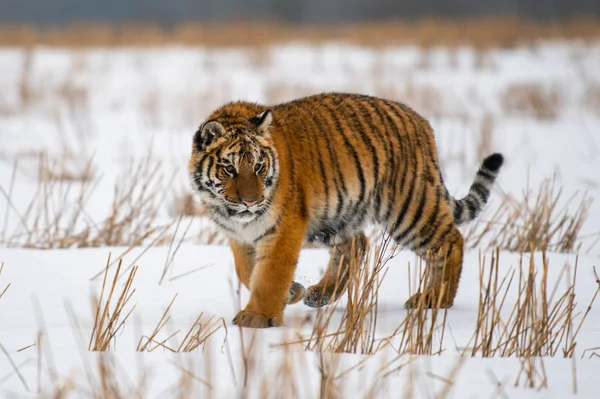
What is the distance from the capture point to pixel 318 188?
404 centimetres

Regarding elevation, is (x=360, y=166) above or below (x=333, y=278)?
above

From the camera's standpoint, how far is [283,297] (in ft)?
12.3

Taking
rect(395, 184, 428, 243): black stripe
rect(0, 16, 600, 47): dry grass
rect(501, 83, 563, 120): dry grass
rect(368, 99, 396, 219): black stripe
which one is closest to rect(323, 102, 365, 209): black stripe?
rect(368, 99, 396, 219): black stripe

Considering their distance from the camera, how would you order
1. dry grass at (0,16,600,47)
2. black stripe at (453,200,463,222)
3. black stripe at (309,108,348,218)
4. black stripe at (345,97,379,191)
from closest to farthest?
black stripe at (309,108,348,218), black stripe at (345,97,379,191), black stripe at (453,200,463,222), dry grass at (0,16,600,47)

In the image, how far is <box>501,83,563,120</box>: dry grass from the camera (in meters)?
12.3

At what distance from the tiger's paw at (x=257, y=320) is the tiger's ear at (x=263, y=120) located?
82 centimetres

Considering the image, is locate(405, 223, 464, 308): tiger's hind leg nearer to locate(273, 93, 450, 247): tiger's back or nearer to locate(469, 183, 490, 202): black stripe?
locate(273, 93, 450, 247): tiger's back

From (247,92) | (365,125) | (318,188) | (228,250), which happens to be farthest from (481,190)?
(247,92)

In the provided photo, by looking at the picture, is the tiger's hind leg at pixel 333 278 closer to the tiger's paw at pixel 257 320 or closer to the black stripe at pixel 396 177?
the black stripe at pixel 396 177

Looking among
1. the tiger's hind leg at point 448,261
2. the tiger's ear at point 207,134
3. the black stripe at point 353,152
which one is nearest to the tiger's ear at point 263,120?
the tiger's ear at point 207,134

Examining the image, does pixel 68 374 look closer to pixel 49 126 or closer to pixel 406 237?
pixel 406 237

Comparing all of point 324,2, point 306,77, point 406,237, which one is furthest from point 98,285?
point 324,2

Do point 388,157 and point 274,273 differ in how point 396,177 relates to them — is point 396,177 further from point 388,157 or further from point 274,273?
point 274,273

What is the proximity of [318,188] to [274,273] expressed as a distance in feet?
1.73
